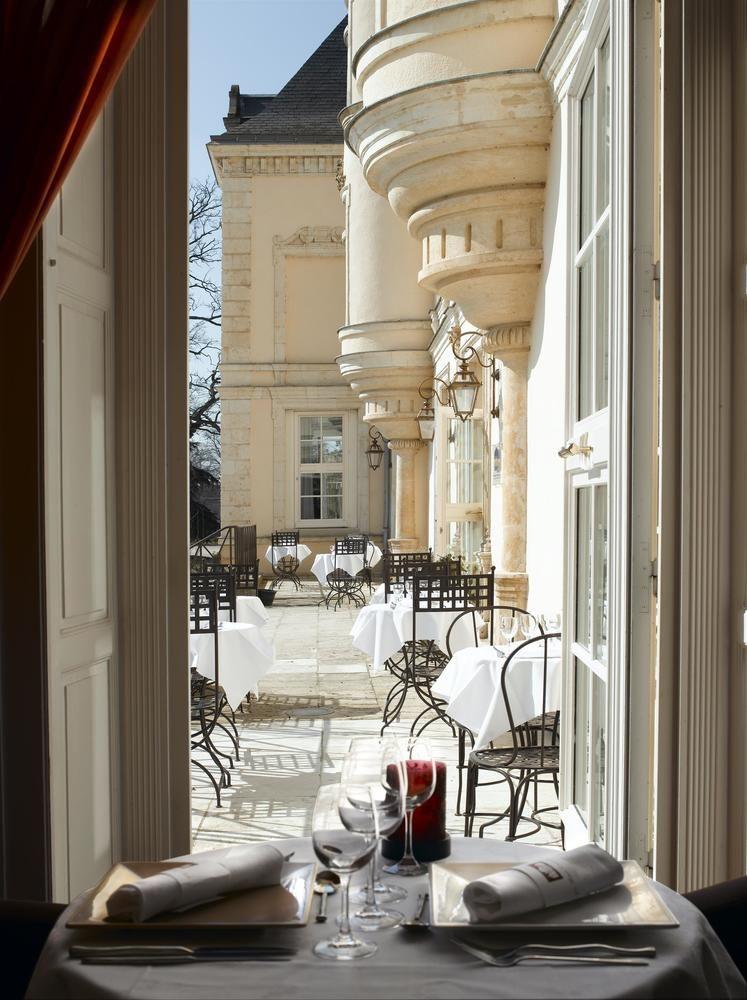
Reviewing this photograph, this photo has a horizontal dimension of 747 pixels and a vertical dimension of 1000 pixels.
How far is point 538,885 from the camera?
5.09 feet

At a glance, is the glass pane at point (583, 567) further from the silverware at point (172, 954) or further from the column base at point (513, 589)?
the column base at point (513, 589)

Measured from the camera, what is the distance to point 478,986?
138 centimetres

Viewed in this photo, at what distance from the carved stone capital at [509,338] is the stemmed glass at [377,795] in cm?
537

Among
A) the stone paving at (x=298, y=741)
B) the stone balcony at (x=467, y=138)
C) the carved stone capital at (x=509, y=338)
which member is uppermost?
the stone balcony at (x=467, y=138)

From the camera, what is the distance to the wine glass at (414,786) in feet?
5.40

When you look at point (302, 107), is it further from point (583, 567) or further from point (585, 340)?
point (583, 567)

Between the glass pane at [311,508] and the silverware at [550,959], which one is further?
the glass pane at [311,508]

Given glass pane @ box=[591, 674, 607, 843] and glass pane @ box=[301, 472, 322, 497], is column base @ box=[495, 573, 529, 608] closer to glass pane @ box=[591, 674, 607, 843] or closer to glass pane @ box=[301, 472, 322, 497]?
glass pane @ box=[591, 674, 607, 843]

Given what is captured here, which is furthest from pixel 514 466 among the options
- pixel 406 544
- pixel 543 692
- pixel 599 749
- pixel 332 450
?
pixel 332 450

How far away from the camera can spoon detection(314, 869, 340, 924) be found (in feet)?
5.41

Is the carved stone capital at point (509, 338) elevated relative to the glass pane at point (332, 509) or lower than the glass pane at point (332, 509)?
Result: elevated

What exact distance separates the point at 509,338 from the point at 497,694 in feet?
9.39

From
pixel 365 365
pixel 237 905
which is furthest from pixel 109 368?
pixel 365 365

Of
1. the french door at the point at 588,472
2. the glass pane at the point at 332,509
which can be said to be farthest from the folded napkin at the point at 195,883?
the glass pane at the point at 332,509
